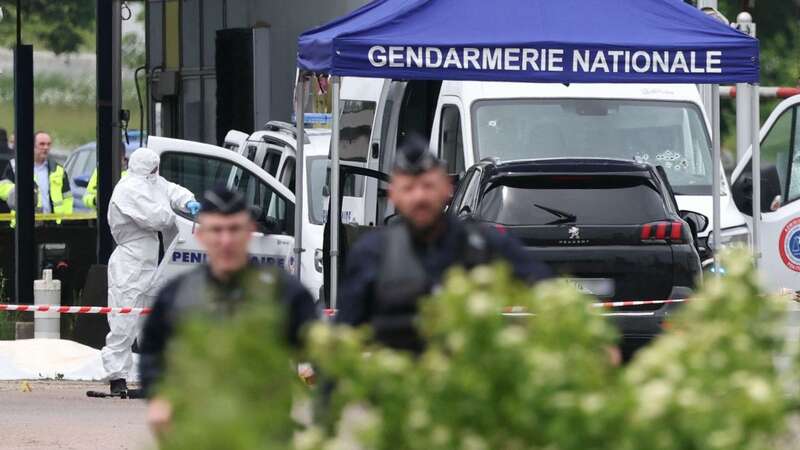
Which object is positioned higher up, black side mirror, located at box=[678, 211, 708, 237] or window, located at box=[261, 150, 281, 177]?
window, located at box=[261, 150, 281, 177]

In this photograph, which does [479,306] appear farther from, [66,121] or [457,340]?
[66,121]

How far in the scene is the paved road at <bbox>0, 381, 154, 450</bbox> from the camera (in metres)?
10.8

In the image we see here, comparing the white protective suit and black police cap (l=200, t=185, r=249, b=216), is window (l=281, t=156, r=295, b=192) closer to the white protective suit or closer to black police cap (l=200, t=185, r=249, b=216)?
the white protective suit

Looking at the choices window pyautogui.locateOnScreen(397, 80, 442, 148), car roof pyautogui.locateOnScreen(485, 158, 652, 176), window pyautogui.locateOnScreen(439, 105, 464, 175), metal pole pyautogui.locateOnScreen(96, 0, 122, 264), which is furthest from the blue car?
car roof pyautogui.locateOnScreen(485, 158, 652, 176)

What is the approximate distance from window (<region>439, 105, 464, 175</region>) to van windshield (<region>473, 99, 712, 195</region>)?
0.82 feet

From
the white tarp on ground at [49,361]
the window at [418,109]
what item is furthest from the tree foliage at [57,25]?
the white tarp on ground at [49,361]

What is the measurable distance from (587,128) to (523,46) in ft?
7.81

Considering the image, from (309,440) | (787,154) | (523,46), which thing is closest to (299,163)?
(523,46)

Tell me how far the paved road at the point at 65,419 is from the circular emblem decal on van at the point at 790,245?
4.78 meters

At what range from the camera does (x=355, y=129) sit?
1605 cm

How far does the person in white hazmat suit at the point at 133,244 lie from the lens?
1276cm

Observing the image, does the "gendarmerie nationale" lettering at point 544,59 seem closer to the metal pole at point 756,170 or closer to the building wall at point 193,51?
the metal pole at point 756,170

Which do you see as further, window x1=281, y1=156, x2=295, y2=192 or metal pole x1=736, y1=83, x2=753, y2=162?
window x1=281, y1=156, x2=295, y2=192

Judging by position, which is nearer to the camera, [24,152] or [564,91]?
[564,91]
